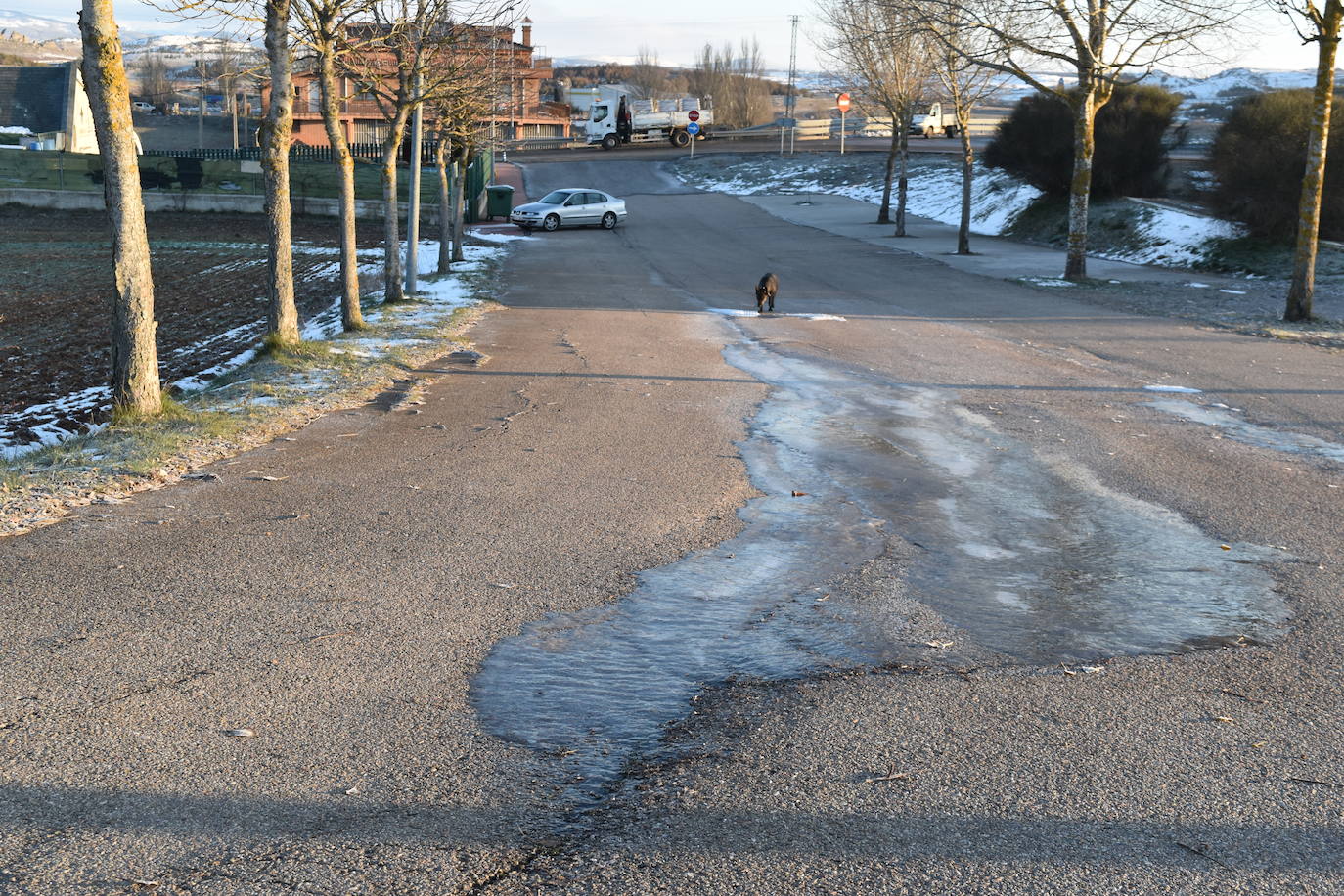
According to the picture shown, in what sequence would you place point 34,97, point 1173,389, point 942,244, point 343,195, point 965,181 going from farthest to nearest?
point 34,97 → point 942,244 → point 965,181 → point 343,195 → point 1173,389

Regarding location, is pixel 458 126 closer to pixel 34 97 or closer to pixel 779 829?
pixel 779 829

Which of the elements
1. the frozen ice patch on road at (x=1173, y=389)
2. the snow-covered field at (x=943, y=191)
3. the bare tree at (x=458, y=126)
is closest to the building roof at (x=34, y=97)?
the snow-covered field at (x=943, y=191)

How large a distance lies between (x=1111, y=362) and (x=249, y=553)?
423 inches

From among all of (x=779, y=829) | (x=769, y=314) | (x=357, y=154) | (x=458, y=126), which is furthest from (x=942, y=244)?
(x=779, y=829)

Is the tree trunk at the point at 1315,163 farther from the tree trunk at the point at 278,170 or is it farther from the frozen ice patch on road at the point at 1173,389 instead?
the tree trunk at the point at 278,170

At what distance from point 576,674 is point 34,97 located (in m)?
74.2

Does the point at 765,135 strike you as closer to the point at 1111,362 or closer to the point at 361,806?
the point at 1111,362

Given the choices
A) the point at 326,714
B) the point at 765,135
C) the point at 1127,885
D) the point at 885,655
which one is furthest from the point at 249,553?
the point at 765,135

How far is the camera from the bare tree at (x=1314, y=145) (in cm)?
1656

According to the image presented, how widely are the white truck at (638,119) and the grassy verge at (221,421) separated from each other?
5871 centimetres

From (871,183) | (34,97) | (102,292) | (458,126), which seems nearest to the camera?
(102,292)

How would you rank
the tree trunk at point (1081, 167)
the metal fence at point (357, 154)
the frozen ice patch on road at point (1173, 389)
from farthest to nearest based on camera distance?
1. the metal fence at point (357, 154)
2. the tree trunk at point (1081, 167)
3. the frozen ice patch on road at point (1173, 389)

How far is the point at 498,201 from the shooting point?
41.4 metres

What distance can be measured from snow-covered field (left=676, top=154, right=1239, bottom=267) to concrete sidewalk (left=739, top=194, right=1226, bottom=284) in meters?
0.92
